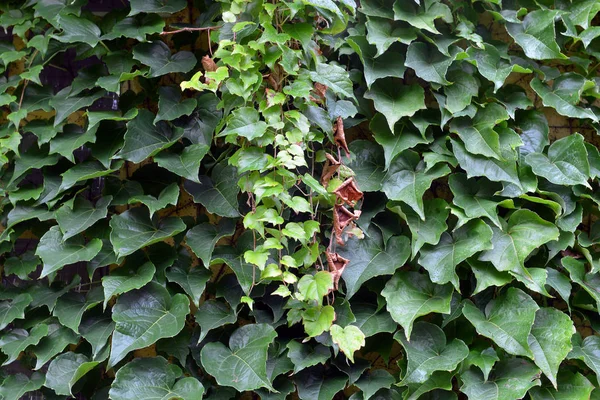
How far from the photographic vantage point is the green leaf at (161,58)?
1656 millimetres

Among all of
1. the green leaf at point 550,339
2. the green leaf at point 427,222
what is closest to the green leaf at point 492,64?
the green leaf at point 427,222

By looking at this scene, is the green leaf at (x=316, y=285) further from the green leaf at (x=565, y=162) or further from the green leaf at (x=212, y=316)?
the green leaf at (x=565, y=162)

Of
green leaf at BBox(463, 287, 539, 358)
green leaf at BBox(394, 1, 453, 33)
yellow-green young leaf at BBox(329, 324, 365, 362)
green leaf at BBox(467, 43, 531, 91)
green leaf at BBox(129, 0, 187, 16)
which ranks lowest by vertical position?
green leaf at BBox(463, 287, 539, 358)

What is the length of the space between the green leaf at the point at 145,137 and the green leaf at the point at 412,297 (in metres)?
0.72

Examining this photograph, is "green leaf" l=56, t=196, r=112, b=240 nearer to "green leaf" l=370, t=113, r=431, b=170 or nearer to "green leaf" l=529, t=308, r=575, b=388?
"green leaf" l=370, t=113, r=431, b=170

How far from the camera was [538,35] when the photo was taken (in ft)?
5.66

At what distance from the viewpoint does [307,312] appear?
1497mm

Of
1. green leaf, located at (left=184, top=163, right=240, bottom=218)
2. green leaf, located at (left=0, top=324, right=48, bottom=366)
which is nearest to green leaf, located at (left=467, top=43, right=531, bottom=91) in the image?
green leaf, located at (left=184, top=163, right=240, bottom=218)

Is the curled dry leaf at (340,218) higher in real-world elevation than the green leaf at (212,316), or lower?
higher

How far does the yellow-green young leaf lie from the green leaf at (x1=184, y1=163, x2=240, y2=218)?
1.34ft

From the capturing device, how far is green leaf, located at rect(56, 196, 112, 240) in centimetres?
161

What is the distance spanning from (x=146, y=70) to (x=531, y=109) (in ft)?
3.79

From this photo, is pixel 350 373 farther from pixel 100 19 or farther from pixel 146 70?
pixel 100 19

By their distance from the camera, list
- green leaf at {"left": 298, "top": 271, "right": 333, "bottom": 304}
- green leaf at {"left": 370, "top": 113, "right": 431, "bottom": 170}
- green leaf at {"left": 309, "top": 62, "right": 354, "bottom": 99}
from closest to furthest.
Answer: green leaf at {"left": 298, "top": 271, "right": 333, "bottom": 304}
green leaf at {"left": 309, "top": 62, "right": 354, "bottom": 99}
green leaf at {"left": 370, "top": 113, "right": 431, "bottom": 170}
